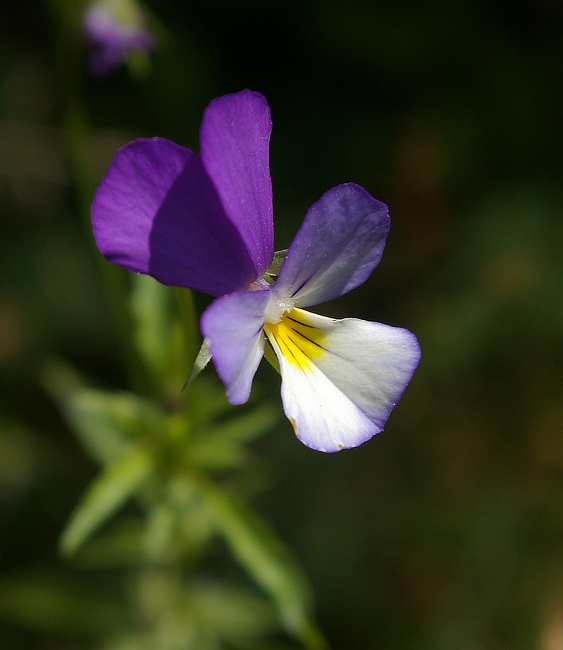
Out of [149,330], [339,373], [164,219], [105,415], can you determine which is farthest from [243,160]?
[105,415]

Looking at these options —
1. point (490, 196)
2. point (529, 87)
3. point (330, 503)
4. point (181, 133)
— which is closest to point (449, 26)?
point (529, 87)

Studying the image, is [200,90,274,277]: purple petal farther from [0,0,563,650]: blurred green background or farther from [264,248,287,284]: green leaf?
[0,0,563,650]: blurred green background

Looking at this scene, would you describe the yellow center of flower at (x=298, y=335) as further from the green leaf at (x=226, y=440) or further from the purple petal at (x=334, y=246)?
the green leaf at (x=226, y=440)

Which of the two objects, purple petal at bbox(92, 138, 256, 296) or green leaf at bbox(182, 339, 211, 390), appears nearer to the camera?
purple petal at bbox(92, 138, 256, 296)

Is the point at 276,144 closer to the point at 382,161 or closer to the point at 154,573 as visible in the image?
the point at 382,161

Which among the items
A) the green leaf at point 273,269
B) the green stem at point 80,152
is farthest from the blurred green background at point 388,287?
the green leaf at point 273,269

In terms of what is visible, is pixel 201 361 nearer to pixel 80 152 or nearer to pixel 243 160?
pixel 243 160

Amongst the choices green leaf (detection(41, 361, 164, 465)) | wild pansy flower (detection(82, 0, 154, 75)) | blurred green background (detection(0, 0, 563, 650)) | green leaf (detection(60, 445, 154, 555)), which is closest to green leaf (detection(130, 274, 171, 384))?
green leaf (detection(41, 361, 164, 465))

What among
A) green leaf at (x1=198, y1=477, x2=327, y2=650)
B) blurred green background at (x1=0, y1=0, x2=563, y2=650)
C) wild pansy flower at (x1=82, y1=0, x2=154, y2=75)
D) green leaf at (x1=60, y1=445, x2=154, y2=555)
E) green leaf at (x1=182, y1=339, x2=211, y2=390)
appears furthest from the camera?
blurred green background at (x1=0, y1=0, x2=563, y2=650)
